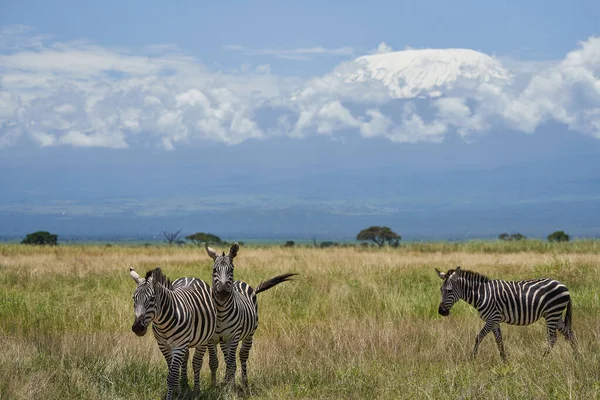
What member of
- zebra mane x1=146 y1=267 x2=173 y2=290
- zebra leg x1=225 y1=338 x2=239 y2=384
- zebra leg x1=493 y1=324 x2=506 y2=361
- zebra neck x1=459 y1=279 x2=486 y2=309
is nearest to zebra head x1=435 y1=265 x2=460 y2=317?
zebra neck x1=459 y1=279 x2=486 y2=309

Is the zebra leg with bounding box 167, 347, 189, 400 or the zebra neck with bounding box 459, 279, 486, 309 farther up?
the zebra neck with bounding box 459, 279, 486, 309

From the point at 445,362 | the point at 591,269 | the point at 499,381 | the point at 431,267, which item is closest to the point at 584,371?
the point at 499,381

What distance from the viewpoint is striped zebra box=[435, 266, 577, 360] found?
33.1 ft

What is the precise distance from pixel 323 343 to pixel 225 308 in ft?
11.1

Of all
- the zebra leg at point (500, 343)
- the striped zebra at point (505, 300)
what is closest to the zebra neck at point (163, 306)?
the striped zebra at point (505, 300)

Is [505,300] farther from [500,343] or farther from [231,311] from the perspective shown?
[231,311]

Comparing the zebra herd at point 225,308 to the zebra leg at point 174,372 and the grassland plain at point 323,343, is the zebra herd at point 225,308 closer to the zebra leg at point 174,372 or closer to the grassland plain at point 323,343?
the zebra leg at point 174,372

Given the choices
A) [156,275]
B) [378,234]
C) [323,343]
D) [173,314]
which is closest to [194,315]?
[173,314]

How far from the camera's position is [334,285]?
1777 centimetres

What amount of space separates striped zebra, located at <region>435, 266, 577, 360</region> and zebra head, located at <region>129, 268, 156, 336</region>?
4295 mm

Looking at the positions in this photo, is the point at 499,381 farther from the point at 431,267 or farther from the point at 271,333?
the point at 431,267

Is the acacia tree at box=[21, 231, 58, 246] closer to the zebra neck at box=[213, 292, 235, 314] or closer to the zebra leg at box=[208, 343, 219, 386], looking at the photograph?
the zebra leg at box=[208, 343, 219, 386]

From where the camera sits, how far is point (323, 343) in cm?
1112

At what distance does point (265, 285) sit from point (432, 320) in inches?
184
